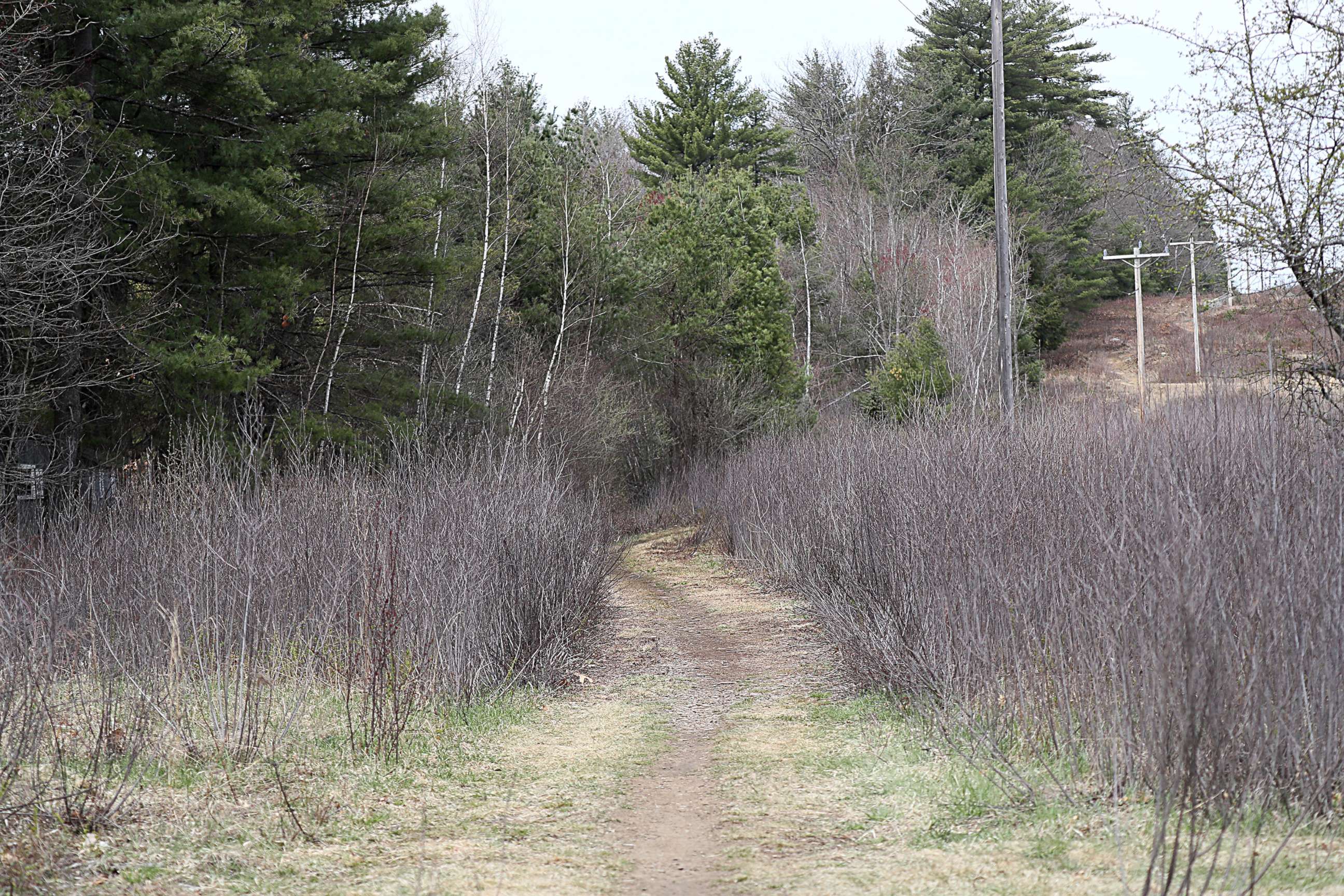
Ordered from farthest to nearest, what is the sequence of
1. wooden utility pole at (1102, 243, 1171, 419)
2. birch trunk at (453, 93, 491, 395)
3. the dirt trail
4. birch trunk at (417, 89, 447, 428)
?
birch trunk at (453, 93, 491, 395) → birch trunk at (417, 89, 447, 428) → wooden utility pole at (1102, 243, 1171, 419) → the dirt trail

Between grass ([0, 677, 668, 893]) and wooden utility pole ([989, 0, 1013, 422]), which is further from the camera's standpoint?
wooden utility pole ([989, 0, 1013, 422])

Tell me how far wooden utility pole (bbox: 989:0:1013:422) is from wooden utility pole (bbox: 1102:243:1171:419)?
1624 millimetres

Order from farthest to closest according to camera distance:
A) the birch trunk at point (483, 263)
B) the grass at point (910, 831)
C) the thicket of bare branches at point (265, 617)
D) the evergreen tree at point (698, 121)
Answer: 1. the evergreen tree at point (698, 121)
2. the birch trunk at point (483, 263)
3. the thicket of bare branches at point (265, 617)
4. the grass at point (910, 831)

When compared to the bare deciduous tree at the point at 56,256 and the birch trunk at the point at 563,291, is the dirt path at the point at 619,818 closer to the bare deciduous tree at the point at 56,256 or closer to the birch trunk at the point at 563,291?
the bare deciduous tree at the point at 56,256

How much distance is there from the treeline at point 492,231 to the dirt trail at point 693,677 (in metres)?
3.10

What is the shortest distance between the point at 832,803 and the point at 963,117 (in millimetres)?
38113

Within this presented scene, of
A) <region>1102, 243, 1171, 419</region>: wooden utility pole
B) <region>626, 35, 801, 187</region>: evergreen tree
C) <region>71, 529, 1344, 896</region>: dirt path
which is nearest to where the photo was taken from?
<region>71, 529, 1344, 896</region>: dirt path

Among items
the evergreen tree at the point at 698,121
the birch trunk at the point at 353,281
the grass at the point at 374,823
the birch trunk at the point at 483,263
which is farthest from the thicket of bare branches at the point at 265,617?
the evergreen tree at the point at 698,121

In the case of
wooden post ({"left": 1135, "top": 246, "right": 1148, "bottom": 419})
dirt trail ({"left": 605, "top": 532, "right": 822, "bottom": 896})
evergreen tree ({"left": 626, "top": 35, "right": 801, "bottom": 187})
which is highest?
evergreen tree ({"left": 626, "top": 35, "right": 801, "bottom": 187})

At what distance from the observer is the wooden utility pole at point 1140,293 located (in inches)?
403

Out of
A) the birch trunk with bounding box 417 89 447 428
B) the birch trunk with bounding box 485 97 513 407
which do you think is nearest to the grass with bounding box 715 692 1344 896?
the birch trunk with bounding box 417 89 447 428

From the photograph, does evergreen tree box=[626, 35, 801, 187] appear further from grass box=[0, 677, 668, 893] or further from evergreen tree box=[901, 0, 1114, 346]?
grass box=[0, 677, 668, 893]

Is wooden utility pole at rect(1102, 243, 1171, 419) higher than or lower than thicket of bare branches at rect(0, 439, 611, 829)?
higher

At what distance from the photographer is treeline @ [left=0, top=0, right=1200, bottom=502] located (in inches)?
583
